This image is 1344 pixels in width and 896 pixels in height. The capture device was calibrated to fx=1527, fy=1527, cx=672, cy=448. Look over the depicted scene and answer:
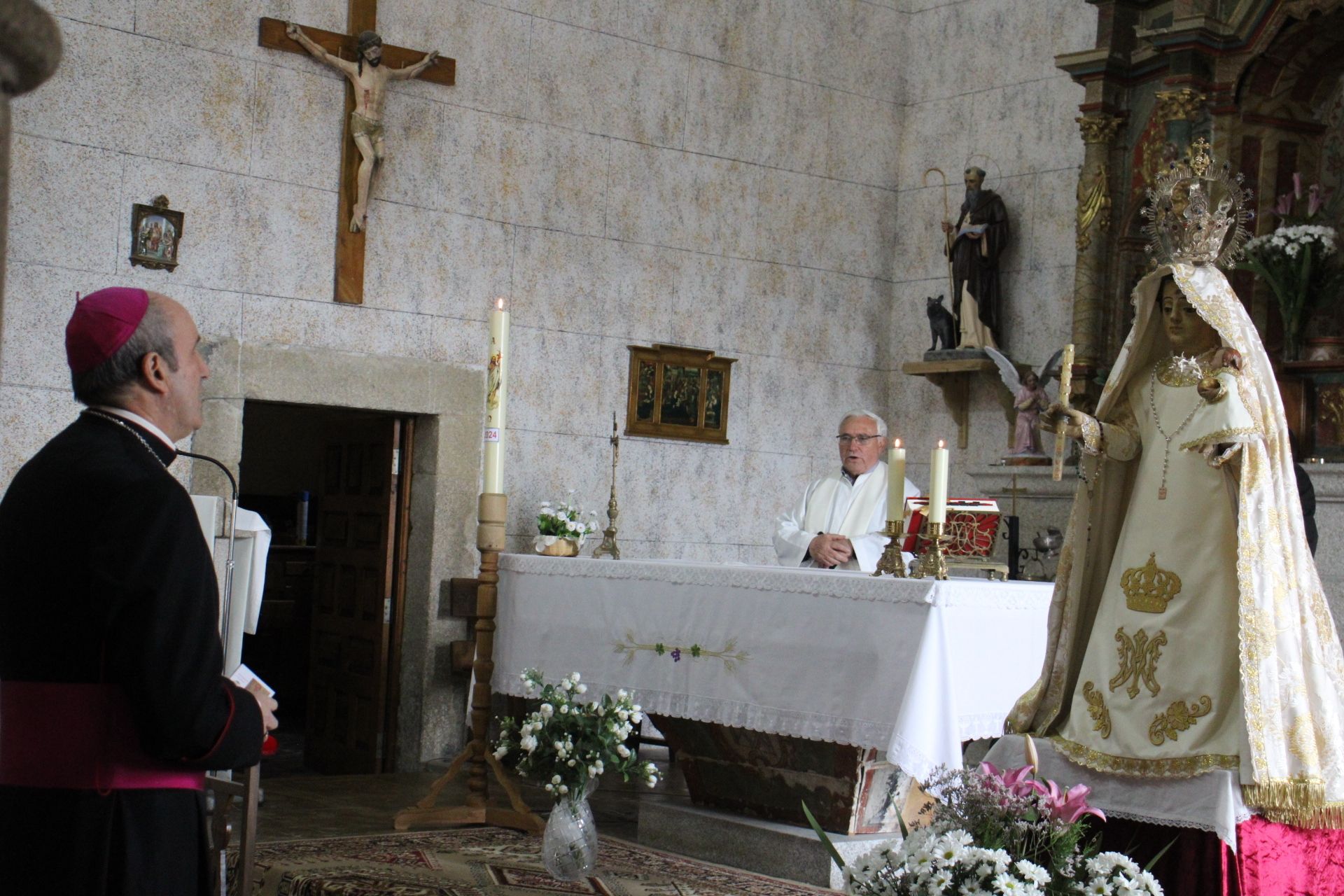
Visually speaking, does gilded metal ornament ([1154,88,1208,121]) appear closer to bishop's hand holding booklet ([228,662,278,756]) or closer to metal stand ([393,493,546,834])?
metal stand ([393,493,546,834])

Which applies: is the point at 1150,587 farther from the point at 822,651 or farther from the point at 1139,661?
the point at 822,651

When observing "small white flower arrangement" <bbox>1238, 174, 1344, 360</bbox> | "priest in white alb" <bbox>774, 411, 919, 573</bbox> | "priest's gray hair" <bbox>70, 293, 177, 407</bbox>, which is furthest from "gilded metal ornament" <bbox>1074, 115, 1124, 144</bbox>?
"priest's gray hair" <bbox>70, 293, 177, 407</bbox>

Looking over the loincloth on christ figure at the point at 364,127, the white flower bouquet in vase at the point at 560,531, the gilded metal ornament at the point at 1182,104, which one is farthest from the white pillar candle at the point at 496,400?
the gilded metal ornament at the point at 1182,104

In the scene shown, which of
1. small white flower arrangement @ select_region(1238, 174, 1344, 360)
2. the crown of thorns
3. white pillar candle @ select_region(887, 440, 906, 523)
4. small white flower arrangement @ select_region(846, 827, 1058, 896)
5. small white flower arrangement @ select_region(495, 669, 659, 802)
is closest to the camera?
small white flower arrangement @ select_region(846, 827, 1058, 896)

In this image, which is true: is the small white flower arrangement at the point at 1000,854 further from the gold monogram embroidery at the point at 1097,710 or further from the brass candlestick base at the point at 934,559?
the brass candlestick base at the point at 934,559

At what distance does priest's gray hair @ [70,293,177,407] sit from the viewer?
237 cm

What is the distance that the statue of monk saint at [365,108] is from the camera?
8.08 meters

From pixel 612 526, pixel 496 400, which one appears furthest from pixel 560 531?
pixel 496 400

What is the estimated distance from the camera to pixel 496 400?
6.13m

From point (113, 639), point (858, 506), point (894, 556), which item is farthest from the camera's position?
point (858, 506)

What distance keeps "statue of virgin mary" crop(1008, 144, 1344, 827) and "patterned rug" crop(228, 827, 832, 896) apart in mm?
1427

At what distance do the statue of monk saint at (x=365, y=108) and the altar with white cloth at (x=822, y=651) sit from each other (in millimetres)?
2679

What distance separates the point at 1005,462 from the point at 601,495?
2.42m

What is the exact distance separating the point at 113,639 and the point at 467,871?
3.54m
